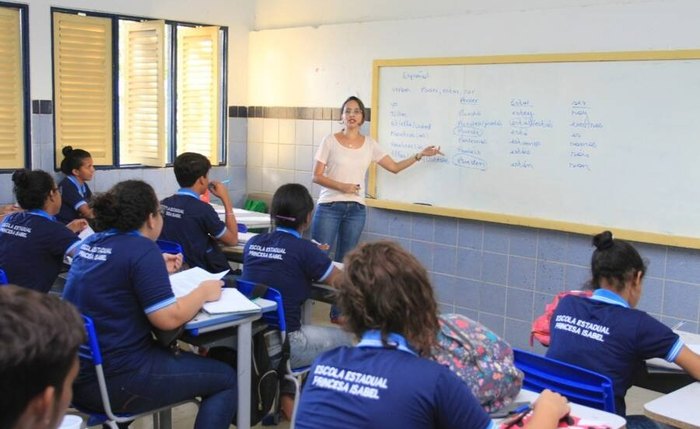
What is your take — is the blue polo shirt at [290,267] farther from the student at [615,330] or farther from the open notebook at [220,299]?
the student at [615,330]

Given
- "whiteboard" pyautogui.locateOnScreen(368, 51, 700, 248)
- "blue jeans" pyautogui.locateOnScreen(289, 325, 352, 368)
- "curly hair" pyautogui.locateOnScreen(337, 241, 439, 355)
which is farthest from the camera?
"whiteboard" pyautogui.locateOnScreen(368, 51, 700, 248)

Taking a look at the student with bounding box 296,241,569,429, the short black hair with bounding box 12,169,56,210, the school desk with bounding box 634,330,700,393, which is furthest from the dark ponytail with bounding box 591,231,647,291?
the short black hair with bounding box 12,169,56,210

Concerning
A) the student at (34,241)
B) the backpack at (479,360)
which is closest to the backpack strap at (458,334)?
the backpack at (479,360)

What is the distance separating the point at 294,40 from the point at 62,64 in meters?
1.90

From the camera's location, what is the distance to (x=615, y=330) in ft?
8.29

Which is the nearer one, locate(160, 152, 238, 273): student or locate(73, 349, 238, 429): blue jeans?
locate(73, 349, 238, 429): blue jeans

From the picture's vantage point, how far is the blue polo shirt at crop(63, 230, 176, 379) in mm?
2707

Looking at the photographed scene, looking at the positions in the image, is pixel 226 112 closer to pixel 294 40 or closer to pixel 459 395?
pixel 294 40

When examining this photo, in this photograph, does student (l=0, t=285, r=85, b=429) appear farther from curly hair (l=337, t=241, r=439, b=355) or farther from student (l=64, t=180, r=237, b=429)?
student (l=64, t=180, r=237, b=429)

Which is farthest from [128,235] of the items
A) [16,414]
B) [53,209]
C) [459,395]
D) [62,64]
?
[62,64]

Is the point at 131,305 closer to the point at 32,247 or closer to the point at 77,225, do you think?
the point at 32,247

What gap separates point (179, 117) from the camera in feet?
22.4

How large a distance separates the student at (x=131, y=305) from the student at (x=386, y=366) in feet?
3.64

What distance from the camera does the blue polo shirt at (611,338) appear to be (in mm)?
2490
